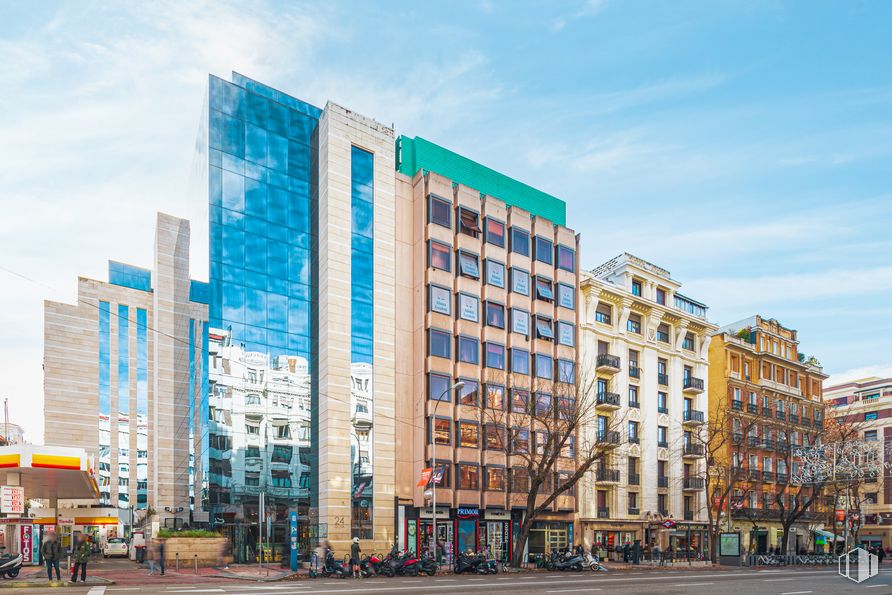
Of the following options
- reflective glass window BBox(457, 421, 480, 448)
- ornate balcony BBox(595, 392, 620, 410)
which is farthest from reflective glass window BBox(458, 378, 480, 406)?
ornate balcony BBox(595, 392, 620, 410)

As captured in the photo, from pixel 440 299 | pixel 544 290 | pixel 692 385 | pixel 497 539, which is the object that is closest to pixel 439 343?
pixel 440 299

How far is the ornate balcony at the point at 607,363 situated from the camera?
62250 millimetres

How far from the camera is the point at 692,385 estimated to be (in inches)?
2781

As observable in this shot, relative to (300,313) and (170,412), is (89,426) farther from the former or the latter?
(300,313)

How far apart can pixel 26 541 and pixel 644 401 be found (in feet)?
149

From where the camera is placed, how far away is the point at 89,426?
82000mm

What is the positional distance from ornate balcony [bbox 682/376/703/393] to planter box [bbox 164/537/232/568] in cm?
4387

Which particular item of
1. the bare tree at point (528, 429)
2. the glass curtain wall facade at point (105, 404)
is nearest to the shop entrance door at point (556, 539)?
the bare tree at point (528, 429)

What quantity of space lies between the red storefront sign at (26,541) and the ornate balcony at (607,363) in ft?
131

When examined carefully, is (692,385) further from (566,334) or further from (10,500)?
(10,500)

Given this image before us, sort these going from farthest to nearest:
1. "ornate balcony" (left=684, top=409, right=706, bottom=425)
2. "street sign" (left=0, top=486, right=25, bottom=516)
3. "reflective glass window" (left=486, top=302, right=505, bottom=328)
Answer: "ornate balcony" (left=684, top=409, right=706, bottom=425) → "reflective glass window" (left=486, top=302, right=505, bottom=328) → "street sign" (left=0, top=486, right=25, bottom=516)

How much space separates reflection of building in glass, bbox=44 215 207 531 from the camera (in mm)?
71125

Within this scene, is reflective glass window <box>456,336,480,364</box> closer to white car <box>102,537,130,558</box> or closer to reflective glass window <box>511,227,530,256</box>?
reflective glass window <box>511,227,530,256</box>

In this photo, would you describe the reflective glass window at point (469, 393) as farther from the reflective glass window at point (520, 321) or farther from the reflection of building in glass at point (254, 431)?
the reflection of building in glass at point (254, 431)
